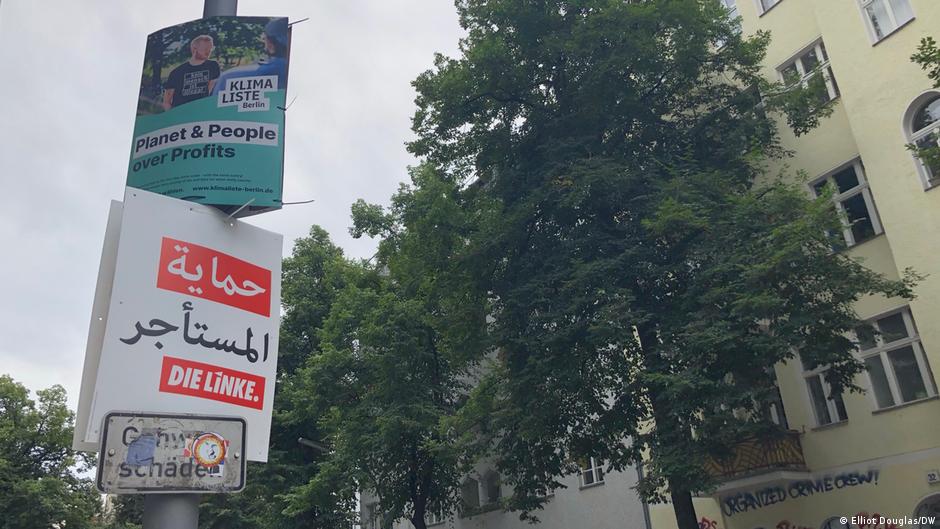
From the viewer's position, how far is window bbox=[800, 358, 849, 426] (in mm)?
16672

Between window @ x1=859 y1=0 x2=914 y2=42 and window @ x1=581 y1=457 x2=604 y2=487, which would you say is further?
window @ x1=581 y1=457 x2=604 y2=487

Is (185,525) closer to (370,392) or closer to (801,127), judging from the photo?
(801,127)

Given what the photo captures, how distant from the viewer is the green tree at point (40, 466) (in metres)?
35.6

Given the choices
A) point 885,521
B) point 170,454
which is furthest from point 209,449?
point 885,521

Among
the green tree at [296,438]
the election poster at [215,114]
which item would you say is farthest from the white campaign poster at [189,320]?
the green tree at [296,438]

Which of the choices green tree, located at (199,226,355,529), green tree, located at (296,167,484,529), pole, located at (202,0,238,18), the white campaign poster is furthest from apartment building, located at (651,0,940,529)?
pole, located at (202,0,238,18)

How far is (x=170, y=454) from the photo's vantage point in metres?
3.39

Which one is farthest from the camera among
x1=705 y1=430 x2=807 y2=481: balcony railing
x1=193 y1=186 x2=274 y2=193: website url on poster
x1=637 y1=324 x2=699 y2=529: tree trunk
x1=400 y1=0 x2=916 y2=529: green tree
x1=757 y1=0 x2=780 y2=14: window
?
x1=757 y1=0 x2=780 y2=14: window

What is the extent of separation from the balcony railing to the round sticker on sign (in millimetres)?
14415

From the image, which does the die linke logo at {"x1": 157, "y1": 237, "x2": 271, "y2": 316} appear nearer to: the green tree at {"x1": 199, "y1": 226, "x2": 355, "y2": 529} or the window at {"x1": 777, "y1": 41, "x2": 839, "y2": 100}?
the window at {"x1": 777, "y1": 41, "x2": 839, "y2": 100}

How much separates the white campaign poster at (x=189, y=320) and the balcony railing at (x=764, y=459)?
1401cm

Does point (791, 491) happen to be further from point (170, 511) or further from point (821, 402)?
point (170, 511)

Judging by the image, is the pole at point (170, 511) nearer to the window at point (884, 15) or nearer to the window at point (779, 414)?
the window at point (779, 414)

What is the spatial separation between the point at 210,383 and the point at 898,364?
617 inches
